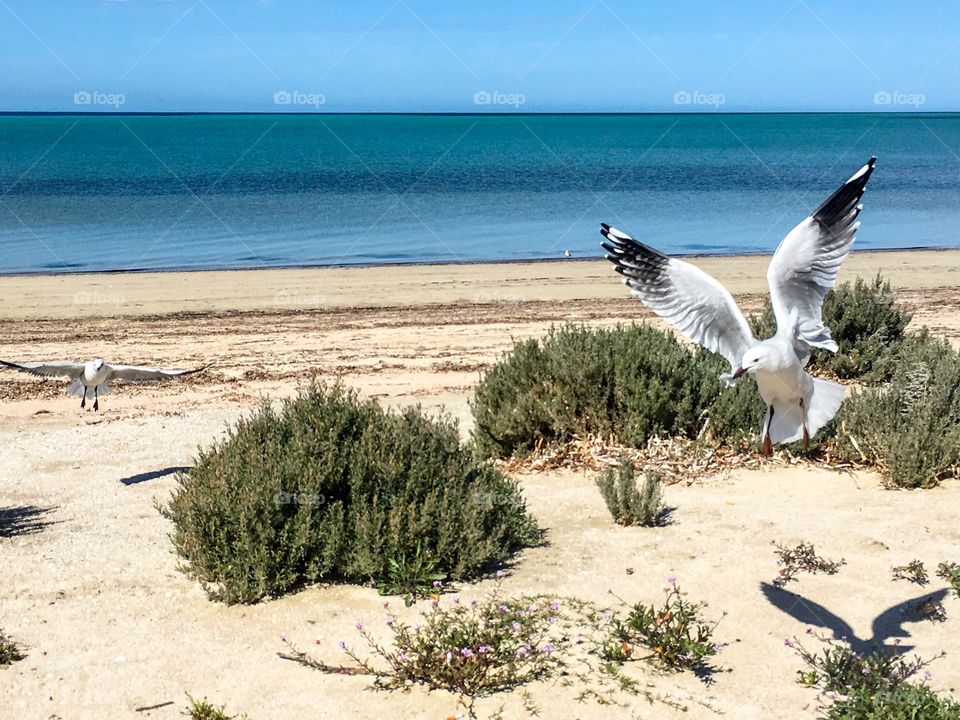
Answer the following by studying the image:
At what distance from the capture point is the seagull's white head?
553cm

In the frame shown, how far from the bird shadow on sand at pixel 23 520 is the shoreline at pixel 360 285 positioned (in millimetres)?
11131

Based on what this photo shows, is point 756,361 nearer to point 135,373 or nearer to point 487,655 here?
point 487,655

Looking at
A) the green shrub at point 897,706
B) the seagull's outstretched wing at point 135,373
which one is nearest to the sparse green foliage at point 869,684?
the green shrub at point 897,706

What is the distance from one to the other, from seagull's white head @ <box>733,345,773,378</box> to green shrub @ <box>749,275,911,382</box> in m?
5.74

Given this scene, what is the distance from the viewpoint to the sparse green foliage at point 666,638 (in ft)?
18.6

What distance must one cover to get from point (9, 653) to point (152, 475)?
12.2ft

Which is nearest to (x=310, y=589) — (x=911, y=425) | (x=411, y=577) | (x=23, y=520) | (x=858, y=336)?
(x=411, y=577)

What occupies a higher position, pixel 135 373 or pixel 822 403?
pixel 822 403

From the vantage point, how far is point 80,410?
12.2 m

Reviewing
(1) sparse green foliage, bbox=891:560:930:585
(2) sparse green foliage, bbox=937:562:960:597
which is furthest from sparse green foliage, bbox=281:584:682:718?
(2) sparse green foliage, bbox=937:562:960:597

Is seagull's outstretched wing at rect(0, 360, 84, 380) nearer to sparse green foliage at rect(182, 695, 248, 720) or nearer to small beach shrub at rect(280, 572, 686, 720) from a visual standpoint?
small beach shrub at rect(280, 572, 686, 720)

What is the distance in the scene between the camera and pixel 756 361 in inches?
219

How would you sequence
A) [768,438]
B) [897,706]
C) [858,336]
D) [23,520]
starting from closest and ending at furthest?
[897,706]
[768,438]
[23,520]
[858,336]

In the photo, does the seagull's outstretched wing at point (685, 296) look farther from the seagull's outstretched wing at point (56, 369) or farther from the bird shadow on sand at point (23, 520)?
the seagull's outstretched wing at point (56, 369)
